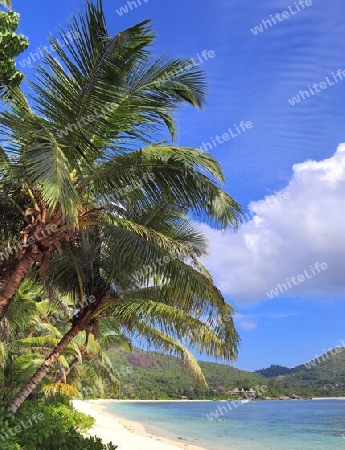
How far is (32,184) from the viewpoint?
7609mm

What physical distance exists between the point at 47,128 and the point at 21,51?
205cm

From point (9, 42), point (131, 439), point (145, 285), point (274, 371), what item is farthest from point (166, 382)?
point (9, 42)

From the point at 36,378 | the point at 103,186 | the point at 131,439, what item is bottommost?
the point at 131,439

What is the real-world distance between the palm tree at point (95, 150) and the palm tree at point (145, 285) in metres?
0.72

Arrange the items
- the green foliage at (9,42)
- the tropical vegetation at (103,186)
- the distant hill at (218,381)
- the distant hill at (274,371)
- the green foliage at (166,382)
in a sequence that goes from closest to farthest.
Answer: the green foliage at (9,42) → the tropical vegetation at (103,186) → the distant hill at (218,381) → the green foliage at (166,382) → the distant hill at (274,371)

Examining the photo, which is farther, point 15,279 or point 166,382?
point 166,382

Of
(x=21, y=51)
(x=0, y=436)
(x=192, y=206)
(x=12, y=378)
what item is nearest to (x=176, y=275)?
(x=192, y=206)

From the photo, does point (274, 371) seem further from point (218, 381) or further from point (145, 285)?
point (145, 285)

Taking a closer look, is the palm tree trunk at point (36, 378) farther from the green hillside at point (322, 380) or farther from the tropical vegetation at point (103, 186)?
the green hillside at point (322, 380)

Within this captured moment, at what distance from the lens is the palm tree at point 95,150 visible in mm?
7047

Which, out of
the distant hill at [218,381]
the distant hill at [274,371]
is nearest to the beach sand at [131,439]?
the distant hill at [218,381]

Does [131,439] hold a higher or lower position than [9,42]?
lower

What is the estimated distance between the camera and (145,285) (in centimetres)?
1000

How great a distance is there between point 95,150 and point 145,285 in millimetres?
3370
